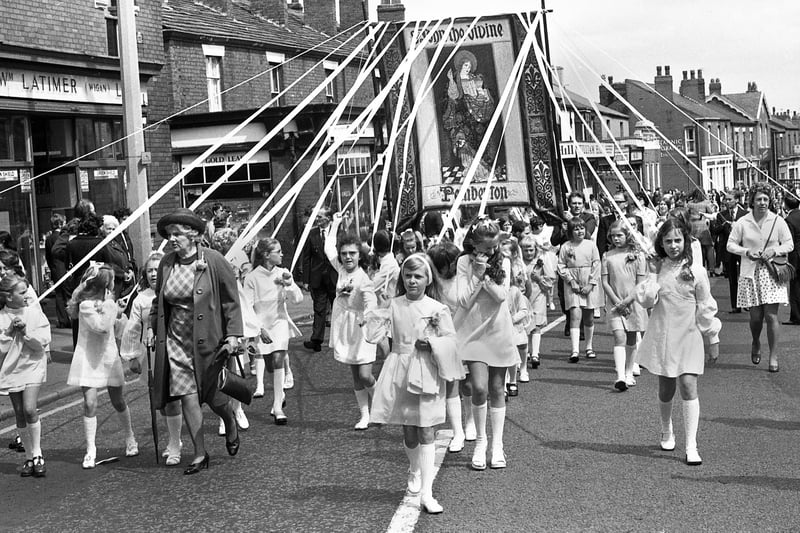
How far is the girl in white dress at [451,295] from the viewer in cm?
702

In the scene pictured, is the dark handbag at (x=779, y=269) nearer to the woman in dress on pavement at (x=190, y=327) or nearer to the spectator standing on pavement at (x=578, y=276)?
the spectator standing on pavement at (x=578, y=276)

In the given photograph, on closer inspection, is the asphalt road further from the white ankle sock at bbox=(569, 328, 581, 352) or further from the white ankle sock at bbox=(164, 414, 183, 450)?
the white ankle sock at bbox=(569, 328, 581, 352)

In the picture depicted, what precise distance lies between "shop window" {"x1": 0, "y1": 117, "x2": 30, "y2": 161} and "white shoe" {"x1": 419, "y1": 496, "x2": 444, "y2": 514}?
41.3 feet

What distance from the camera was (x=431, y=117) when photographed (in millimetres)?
12211

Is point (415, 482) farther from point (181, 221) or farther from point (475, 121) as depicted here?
point (475, 121)

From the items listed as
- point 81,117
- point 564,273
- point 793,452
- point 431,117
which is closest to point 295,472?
point 793,452

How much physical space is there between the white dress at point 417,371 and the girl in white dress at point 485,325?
2.11 ft

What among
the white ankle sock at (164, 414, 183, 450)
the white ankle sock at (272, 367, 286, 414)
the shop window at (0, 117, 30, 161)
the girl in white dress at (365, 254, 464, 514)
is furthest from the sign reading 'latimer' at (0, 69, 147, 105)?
the girl in white dress at (365, 254, 464, 514)

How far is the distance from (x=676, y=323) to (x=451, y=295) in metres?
1.59

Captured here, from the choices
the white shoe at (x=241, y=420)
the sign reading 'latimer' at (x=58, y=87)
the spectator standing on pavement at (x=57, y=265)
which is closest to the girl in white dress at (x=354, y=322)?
the white shoe at (x=241, y=420)

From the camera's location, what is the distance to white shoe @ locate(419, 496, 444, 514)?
18.8ft

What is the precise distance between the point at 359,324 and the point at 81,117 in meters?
11.3

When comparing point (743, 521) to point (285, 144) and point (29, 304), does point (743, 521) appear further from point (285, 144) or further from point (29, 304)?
point (285, 144)

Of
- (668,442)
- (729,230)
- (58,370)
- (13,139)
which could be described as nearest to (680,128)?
(729,230)
